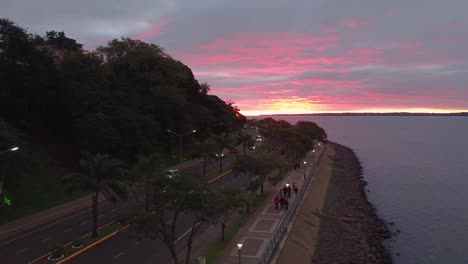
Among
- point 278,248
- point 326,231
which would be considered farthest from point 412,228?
point 278,248

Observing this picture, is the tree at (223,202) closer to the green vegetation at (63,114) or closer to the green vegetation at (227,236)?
the green vegetation at (227,236)

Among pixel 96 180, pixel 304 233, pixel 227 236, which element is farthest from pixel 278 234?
pixel 96 180

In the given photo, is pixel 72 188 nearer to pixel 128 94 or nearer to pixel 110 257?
pixel 110 257

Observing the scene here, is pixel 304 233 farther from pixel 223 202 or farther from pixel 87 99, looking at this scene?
pixel 87 99

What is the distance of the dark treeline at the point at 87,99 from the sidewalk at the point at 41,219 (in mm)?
8220

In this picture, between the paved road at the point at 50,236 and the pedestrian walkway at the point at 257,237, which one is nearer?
the pedestrian walkway at the point at 257,237

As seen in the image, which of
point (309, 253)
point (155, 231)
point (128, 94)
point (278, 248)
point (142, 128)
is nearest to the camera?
point (155, 231)

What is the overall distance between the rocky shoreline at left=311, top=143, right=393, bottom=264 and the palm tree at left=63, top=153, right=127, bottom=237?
61.6 ft

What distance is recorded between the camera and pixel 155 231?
76.4 feet

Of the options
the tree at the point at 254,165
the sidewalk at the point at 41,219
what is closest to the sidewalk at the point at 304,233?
the tree at the point at 254,165

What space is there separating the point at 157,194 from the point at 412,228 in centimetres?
3915

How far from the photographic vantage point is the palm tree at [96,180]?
107 ft

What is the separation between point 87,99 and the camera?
61031 millimetres

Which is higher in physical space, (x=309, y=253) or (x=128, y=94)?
(x=128, y=94)
